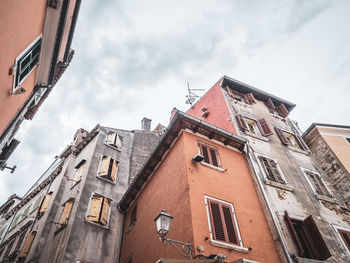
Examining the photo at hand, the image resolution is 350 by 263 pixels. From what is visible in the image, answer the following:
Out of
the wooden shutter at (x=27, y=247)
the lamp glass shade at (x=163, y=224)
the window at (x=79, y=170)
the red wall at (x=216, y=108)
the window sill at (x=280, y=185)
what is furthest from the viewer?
the window at (x=79, y=170)

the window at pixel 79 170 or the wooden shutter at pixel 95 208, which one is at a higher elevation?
the window at pixel 79 170

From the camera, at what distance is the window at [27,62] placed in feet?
22.2

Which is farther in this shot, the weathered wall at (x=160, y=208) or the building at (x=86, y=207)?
the building at (x=86, y=207)

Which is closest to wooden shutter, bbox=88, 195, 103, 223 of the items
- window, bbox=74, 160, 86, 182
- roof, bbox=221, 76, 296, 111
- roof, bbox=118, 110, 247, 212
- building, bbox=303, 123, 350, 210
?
roof, bbox=118, 110, 247, 212

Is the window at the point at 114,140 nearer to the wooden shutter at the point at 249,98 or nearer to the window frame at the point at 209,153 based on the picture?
the window frame at the point at 209,153

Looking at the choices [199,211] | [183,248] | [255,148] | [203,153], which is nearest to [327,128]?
[255,148]

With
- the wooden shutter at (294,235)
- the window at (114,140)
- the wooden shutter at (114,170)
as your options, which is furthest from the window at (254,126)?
the window at (114,140)

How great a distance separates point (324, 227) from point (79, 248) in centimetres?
1141

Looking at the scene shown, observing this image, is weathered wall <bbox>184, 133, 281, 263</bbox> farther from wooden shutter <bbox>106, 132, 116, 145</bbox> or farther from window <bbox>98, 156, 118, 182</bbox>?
wooden shutter <bbox>106, 132, 116, 145</bbox>

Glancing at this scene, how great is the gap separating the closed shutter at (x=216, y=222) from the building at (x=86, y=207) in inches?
279

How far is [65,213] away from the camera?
12.7m

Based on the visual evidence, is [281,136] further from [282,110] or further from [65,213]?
[65,213]

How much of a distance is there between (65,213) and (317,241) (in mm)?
12317

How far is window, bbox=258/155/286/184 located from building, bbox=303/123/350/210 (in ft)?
12.7
